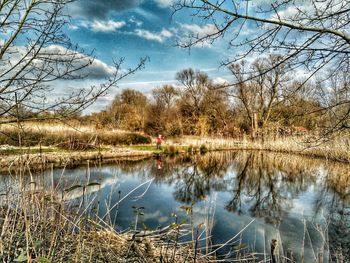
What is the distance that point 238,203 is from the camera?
7402 mm

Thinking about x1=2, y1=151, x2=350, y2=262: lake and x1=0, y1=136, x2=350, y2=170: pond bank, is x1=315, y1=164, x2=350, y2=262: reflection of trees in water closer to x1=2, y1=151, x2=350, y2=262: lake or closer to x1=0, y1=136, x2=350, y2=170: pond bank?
x1=2, y1=151, x2=350, y2=262: lake

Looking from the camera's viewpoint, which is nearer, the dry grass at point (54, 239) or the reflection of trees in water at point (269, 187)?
the dry grass at point (54, 239)

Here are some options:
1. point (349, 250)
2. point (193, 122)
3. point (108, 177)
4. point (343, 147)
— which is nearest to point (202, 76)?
point (193, 122)

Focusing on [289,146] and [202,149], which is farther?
[202,149]

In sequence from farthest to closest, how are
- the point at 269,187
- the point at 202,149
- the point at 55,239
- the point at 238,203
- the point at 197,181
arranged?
the point at 202,149 < the point at 197,181 < the point at 269,187 < the point at 238,203 < the point at 55,239

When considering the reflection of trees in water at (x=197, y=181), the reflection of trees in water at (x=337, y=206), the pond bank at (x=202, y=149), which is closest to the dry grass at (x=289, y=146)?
the pond bank at (x=202, y=149)

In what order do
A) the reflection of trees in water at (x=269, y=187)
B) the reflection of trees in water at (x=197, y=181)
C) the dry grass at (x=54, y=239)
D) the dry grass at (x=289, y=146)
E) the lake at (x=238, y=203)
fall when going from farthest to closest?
the dry grass at (x=289, y=146), the reflection of trees in water at (x=197, y=181), the reflection of trees in water at (x=269, y=187), the lake at (x=238, y=203), the dry grass at (x=54, y=239)

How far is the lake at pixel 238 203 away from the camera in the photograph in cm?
421

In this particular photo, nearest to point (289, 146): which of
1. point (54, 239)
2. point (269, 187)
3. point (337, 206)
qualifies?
point (269, 187)

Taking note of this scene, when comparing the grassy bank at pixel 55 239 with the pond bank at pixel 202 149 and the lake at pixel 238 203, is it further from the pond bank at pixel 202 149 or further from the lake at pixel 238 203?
the pond bank at pixel 202 149

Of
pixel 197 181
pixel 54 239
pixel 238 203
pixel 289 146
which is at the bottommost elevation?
pixel 238 203

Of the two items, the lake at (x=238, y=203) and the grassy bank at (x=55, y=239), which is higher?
the grassy bank at (x=55, y=239)

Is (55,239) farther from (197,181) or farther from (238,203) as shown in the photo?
(197,181)

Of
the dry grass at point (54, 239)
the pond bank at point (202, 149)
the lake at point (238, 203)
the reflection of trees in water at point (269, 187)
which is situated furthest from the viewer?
the pond bank at point (202, 149)
